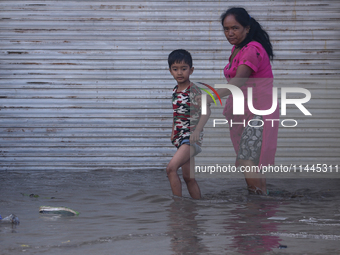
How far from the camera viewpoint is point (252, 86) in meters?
4.10

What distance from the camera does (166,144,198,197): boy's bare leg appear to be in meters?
3.99

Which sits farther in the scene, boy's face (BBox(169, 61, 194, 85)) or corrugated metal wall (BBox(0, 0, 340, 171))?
corrugated metal wall (BBox(0, 0, 340, 171))

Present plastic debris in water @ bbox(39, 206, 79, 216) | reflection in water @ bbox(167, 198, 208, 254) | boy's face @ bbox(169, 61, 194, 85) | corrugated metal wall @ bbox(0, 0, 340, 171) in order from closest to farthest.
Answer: reflection in water @ bbox(167, 198, 208, 254), plastic debris in water @ bbox(39, 206, 79, 216), boy's face @ bbox(169, 61, 194, 85), corrugated metal wall @ bbox(0, 0, 340, 171)

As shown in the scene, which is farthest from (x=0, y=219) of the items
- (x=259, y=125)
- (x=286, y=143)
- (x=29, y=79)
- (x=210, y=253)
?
(x=286, y=143)

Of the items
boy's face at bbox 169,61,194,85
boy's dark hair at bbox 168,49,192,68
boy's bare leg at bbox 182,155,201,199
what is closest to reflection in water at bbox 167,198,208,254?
boy's bare leg at bbox 182,155,201,199

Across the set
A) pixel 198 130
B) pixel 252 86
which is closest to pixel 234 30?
pixel 252 86

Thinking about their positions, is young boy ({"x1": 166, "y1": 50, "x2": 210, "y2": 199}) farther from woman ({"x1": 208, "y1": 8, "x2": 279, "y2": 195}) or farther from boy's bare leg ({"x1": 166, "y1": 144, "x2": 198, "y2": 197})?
woman ({"x1": 208, "y1": 8, "x2": 279, "y2": 195})

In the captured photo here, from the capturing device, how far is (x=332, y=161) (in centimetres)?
753

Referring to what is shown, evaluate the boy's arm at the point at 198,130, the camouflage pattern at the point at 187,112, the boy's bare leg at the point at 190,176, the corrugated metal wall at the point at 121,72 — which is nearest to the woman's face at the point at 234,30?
the camouflage pattern at the point at 187,112

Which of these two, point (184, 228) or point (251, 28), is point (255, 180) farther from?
point (184, 228)

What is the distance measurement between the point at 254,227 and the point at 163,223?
1.95ft

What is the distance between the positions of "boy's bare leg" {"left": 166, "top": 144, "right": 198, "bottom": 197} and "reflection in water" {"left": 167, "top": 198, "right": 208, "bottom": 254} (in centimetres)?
11

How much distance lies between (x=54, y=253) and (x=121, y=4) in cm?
595

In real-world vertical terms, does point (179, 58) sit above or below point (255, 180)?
above
